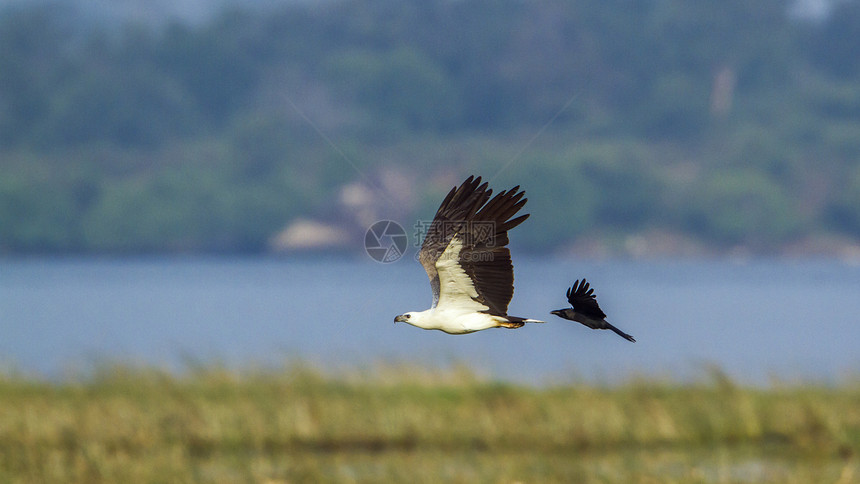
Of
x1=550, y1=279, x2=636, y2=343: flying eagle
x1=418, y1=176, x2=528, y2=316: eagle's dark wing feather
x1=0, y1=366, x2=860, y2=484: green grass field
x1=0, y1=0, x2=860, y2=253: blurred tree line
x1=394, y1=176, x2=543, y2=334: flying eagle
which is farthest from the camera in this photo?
x1=0, y1=0, x2=860, y2=253: blurred tree line

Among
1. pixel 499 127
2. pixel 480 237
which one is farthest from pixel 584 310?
pixel 499 127

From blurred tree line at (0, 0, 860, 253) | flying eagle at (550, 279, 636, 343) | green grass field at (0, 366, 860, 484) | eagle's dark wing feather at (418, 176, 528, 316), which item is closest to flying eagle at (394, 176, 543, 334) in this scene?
eagle's dark wing feather at (418, 176, 528, 316)

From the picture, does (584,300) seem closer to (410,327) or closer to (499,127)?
(410,327)

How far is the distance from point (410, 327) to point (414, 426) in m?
24.8

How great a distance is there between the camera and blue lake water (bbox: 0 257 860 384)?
16.7 m

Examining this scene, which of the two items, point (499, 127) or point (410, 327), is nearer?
point (410, 327)

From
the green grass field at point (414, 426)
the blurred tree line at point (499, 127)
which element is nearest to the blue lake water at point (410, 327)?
the green grass field at point (414, 426)

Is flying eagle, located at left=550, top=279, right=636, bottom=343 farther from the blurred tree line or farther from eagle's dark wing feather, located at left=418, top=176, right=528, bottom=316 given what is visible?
the blurred tree line

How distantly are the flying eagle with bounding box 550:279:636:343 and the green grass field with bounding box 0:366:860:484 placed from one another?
917 inches

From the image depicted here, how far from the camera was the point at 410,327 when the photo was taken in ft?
33.4

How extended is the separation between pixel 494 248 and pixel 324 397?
35.1 m

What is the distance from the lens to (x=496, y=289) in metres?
3.98

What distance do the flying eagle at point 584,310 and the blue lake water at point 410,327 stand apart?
1.4 inches

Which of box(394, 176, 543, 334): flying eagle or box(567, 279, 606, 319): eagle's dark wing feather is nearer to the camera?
box(567, 279, 606, 319): eagle's dark wing feather
